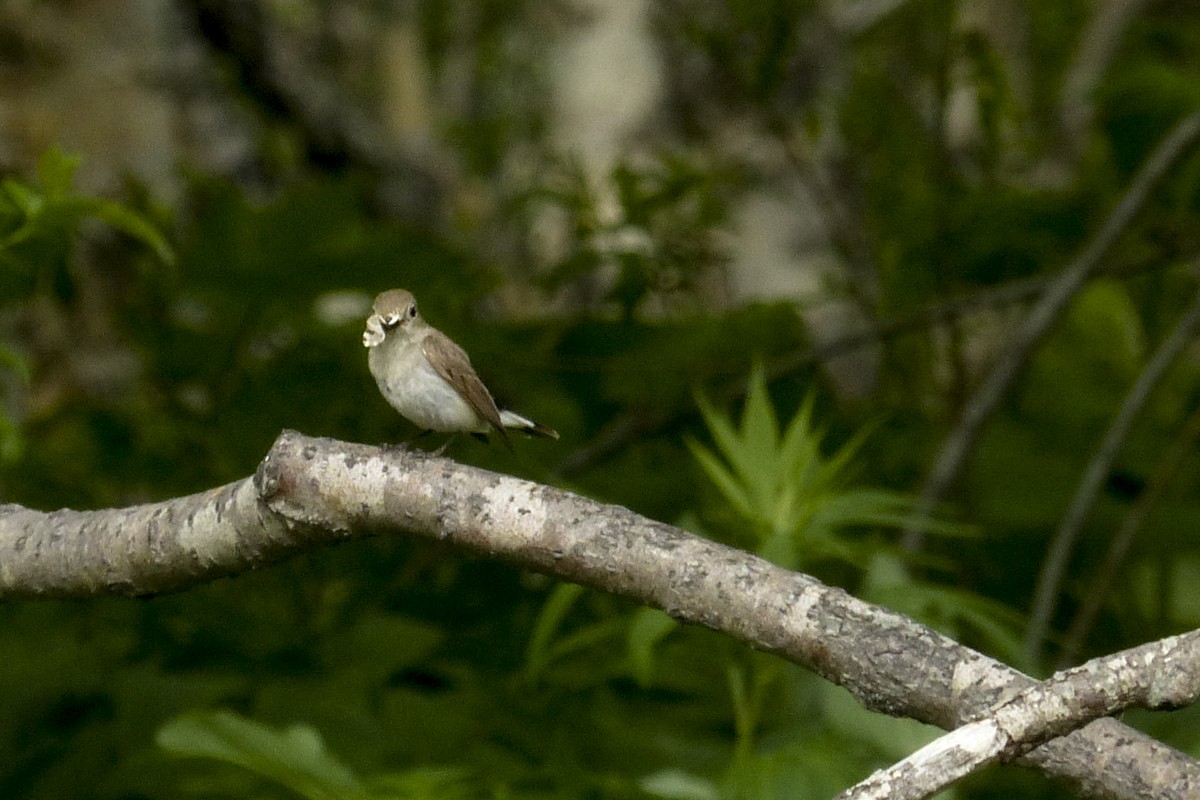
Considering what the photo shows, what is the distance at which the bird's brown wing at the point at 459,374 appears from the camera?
2.29 meters

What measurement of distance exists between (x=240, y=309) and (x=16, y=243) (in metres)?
1.63

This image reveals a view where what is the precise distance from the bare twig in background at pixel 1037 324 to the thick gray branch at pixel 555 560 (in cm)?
186

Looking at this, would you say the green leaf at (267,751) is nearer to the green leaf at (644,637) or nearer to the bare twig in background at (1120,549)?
the green leaf at (644,637)

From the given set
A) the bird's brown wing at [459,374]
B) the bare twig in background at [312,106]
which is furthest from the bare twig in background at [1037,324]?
the bare twig in background at [312,106]

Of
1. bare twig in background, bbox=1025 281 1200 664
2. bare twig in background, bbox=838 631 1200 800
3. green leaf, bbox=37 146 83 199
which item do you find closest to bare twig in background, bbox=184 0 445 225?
green leaf, bbox=37 146 83 199

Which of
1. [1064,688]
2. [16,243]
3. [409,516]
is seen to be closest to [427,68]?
[16,243]

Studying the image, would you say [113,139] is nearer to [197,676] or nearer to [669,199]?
[669,199]

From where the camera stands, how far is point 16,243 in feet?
7.27

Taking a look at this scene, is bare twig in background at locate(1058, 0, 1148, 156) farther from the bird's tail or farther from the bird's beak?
the bird's beak

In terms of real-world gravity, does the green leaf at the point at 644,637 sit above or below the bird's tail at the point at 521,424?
below

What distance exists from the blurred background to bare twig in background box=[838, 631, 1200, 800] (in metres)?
0.88

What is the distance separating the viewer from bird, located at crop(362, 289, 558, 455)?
2.29 m

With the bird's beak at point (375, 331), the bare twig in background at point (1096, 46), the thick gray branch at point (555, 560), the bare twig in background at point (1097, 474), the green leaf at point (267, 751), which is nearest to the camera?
the thick gray branch at point (555, 560)

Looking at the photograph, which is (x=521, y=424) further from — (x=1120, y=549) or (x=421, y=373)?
(x=1120, y=549)
